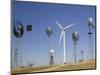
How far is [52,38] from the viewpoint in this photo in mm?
2027

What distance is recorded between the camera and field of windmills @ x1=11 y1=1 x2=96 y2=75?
6.29 feet

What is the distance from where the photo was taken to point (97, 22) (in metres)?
2.19

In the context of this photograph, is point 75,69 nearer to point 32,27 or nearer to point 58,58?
point 58,58

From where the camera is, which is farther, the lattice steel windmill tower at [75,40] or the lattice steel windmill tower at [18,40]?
the lattice steel windmill tower at [75,40]

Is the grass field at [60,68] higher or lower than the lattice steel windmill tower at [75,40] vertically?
lower

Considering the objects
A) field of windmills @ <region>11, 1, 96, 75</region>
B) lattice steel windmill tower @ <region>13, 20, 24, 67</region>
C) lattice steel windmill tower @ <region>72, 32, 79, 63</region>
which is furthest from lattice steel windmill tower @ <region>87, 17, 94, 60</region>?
lattice steel windmill tower @ <region>13, 20, 24, 67</region>

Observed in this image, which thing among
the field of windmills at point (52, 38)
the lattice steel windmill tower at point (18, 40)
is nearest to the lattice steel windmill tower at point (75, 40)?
the field of windmills at point (52, 38)

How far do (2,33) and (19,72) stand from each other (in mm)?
335

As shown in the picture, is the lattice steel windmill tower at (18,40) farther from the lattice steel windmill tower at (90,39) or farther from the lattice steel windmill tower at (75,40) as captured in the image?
the lattice steel windmill tower at (90,39)

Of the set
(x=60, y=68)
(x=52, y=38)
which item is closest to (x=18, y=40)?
(x=52, y=38)

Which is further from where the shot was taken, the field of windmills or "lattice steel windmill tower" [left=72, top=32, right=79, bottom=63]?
"lattice steel windmill tower" [left=72, top=32, right=79, bottom=63]

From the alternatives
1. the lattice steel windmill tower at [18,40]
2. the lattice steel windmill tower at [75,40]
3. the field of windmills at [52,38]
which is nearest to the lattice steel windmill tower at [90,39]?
the field of windmills at [52,38]

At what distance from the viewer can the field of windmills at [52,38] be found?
1917mm

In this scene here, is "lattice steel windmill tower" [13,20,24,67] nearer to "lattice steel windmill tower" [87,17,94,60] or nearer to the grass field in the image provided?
the grass field
